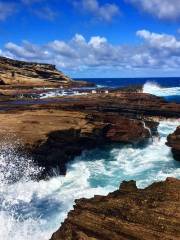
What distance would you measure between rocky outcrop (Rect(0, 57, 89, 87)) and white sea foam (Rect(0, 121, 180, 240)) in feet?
194

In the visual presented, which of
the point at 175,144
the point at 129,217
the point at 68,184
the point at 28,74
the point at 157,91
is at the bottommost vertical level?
the point at 68,184

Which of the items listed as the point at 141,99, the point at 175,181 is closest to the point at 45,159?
the point at 175,181

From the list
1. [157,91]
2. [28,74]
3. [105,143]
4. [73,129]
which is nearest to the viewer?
[73,129]

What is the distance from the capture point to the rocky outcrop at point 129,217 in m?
13.4

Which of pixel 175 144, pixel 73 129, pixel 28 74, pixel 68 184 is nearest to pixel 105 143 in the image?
pixel 73 129

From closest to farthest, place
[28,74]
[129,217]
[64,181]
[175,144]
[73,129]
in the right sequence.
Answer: [129,217] → [64,181] → [175,144] → [73,129] → [28,74]

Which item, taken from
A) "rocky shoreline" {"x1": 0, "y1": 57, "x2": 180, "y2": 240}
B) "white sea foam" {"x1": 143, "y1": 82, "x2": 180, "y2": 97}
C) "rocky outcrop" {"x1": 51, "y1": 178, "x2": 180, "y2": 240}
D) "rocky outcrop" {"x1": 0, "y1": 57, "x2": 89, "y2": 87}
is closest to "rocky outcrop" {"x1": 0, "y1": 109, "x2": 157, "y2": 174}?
"rocky shoreline" {"x1": 0, "y1": 57, "x2": 180, "y2": 240}

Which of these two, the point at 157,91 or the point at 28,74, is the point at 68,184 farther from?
the point at 157,91

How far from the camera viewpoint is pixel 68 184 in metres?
27.2

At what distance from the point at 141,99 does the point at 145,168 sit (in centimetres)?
2285

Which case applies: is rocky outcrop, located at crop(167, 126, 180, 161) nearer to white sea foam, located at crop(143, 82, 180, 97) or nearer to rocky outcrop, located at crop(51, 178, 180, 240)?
rocky outcrop, located at crop(51, 178, 180, 240)

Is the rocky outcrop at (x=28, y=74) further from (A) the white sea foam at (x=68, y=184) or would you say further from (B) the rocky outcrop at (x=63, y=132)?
(A) the white sea foam at (x=68, y=184)

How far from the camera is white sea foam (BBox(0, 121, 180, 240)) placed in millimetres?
20641

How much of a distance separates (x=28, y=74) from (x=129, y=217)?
296 ft
